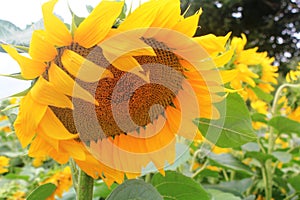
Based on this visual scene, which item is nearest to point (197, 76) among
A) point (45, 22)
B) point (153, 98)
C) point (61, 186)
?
point (153, 98)

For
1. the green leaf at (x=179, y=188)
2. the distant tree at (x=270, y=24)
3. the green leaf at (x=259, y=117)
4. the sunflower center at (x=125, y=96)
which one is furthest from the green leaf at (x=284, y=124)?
the distant tree at (x=270, y=24)

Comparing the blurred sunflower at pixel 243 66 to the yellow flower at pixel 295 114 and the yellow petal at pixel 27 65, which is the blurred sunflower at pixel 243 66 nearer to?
the yellow flower at pixel 295 114

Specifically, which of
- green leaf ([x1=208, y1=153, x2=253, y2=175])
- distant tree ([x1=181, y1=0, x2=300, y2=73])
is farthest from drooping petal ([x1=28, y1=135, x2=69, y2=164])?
distant tree ([x1=181, y1=0, x2=300, y2=73])

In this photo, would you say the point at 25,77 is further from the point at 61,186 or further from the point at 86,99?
the point at 61,186

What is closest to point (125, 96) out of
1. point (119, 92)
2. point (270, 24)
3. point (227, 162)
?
point (119, 92)

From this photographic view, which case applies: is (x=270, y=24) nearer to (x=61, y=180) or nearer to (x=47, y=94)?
(x=61, y=180)

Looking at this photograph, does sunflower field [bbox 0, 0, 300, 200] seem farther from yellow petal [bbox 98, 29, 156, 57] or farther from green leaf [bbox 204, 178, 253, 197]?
green leaf [bbox 204, 178, 253, 197]
